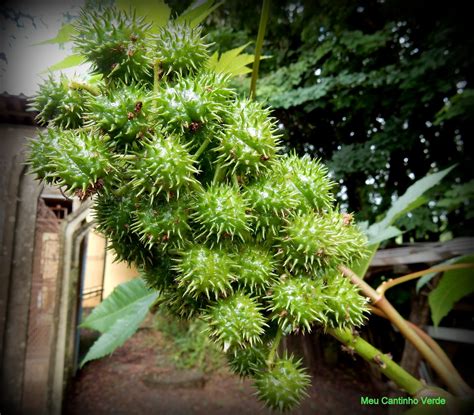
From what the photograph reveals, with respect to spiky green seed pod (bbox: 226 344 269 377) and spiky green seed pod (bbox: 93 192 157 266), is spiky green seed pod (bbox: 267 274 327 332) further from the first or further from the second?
spiky green seed pod (bbox: 93 192 157 266)

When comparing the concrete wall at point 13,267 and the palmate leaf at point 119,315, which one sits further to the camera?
the concrete wall at point 13,267

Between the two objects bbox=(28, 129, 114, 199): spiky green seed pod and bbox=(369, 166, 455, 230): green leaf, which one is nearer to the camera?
bbox=(28, 129, 114, 199): spiky green seed pod

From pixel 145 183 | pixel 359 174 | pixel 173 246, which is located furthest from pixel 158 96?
pixel 359 174

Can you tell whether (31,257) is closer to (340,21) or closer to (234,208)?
(234,208)

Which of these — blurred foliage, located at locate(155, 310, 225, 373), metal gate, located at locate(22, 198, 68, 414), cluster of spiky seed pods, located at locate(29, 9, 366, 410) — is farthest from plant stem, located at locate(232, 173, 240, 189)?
blurred foliage, located at locate(155, 310, 225, 373)

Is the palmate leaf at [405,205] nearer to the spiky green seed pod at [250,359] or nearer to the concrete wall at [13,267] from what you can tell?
the spiky green seed pod at [250,359]

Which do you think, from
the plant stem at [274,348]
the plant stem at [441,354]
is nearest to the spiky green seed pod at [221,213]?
the plant stem at [274,348]
